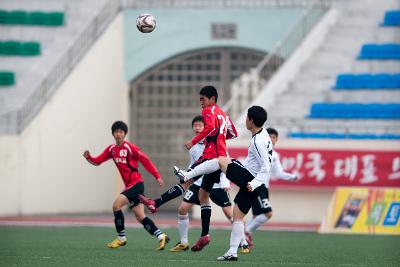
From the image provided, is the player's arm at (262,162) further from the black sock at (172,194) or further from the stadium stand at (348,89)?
the stadium stand at (348,89)

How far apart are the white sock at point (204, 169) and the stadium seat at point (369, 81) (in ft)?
46.2

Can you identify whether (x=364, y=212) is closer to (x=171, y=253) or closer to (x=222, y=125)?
(x=222, y=125)

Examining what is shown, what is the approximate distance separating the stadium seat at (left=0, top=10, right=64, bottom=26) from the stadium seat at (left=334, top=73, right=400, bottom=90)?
329 inches

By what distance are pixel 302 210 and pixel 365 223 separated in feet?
13.4

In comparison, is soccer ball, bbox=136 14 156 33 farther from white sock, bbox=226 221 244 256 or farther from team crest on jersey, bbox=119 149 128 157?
white sock, bbox=226 221 244 256

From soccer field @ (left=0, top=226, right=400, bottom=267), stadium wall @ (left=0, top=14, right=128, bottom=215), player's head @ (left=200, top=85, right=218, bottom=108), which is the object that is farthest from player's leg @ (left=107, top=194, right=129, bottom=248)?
stadium wall @ (left=0, top=14, right=128, bottom=215)

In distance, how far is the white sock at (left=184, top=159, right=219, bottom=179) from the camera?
14906 millimetres

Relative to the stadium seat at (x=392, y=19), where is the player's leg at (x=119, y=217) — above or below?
below

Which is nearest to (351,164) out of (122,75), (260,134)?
(122,75)

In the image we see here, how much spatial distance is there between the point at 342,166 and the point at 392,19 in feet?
18.0

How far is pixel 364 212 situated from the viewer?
22734 millimetres

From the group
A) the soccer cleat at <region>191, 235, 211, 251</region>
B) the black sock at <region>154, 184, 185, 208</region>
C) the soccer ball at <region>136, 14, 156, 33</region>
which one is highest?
the soccer ball at <region>136, 14, 156, 33</region>

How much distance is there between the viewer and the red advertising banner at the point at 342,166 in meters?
26.2

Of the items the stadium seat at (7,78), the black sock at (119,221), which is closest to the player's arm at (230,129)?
the black sock at (119,221)
